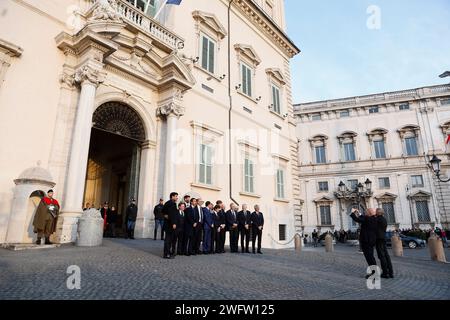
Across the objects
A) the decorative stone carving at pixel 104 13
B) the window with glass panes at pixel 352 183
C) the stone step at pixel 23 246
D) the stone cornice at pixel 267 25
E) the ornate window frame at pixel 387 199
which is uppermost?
the stone cornice at pixel 267 25

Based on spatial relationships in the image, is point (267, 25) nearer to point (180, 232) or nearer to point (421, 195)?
point (180, 232)

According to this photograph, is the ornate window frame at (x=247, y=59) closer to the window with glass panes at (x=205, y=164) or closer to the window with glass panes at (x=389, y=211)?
the window with glass panes at (x=205, y=164)

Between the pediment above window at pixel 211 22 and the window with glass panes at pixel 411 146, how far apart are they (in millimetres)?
30271

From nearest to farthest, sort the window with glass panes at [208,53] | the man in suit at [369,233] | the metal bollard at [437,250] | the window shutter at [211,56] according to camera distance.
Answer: the man in suit at [369,233], the metal bollard at [437,250], the window with glass panes at [208,53], the window shutter at [211,56]

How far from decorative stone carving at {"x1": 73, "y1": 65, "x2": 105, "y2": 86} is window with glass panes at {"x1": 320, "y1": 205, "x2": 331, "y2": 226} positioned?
33679mm

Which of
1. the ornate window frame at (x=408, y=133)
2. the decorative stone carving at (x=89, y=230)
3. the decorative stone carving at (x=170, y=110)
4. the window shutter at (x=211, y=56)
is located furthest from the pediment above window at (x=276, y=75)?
the ornate window frame at (x=408, y=133)

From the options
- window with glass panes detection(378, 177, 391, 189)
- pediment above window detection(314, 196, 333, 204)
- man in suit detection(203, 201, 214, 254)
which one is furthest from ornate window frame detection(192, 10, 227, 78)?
window with glass panes detection(378, 177, 391, 189)

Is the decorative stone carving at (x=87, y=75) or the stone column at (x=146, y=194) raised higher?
the decorative stone carving at (x=87, y=75)

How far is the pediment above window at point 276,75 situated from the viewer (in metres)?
19.6

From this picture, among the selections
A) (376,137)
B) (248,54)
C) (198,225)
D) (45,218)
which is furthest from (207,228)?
(376,137)

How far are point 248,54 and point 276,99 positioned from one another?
3661 mm

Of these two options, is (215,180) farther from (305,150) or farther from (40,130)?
(305,150)

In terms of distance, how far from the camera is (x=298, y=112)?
138 feet

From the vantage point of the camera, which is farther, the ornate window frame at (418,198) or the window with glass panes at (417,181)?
the window with glass panes at (417,181)
